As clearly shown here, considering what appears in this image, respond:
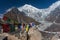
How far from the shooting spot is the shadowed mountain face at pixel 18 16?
8387mm

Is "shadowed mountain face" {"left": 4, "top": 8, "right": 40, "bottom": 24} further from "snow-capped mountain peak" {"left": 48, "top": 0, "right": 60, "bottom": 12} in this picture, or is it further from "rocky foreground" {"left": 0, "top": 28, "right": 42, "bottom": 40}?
"snow-capped mountain peak" {"left": 48, "top": 0, "right": 60, "bottom": 12}

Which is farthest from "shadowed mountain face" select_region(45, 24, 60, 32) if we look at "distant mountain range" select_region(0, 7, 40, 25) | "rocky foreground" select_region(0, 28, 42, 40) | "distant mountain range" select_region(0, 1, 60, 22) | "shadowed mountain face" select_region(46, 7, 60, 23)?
"distant mountain range" select_region(0, 7, 40, 25)

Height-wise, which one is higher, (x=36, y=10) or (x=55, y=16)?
(x=36, y=10)

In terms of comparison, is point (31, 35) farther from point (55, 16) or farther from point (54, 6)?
point (54, 6)

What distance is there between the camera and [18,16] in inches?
336

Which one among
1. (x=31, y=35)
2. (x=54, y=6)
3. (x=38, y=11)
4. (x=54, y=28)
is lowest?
(x=31, y=35)

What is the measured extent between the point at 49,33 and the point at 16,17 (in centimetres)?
193

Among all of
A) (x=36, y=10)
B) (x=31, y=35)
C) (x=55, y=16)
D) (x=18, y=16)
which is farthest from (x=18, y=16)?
(x=55, y=16)

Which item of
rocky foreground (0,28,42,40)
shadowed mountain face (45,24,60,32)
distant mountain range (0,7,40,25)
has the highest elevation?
distant mountain range (0,7,40,25)

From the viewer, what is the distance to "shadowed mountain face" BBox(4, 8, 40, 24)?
27.5 feet

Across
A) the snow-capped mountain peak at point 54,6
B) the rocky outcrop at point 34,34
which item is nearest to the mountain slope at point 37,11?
the snow-capped mountain peak at point 54,6

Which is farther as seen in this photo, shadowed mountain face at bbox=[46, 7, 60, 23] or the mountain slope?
the mountain slope

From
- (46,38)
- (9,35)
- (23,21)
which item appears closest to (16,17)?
(23,21)

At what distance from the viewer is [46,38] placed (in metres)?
8.32
